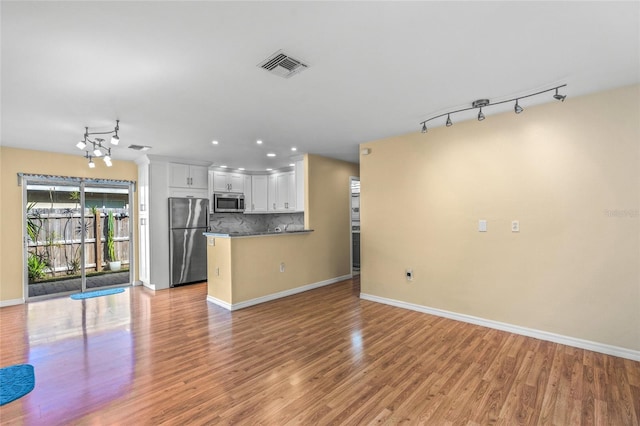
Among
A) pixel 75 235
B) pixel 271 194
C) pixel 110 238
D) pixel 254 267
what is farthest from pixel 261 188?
pixel 75 235

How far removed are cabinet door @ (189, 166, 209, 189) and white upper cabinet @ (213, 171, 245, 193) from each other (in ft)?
1.38

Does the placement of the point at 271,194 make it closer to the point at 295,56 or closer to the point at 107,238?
the point at 107,238

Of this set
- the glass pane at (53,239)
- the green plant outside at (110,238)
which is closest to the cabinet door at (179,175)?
the green plant outside at (110,238)

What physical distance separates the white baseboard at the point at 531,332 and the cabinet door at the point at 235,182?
14.0 feet

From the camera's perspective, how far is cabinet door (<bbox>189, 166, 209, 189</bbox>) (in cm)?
588

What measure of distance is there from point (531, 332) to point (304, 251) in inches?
130

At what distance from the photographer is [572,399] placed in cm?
210

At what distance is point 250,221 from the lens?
7.38 meters

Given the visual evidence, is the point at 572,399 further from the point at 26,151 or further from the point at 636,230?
the point at 26,151

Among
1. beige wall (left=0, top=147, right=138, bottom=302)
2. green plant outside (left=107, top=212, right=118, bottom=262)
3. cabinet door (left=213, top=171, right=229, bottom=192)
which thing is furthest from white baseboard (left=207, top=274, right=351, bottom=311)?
beige wall (left=0, top=147, right=138, bottom=302)

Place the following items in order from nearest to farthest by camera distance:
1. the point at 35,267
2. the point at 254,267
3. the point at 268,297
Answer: the point at 254,267
the point at 268,297
the point at 35,267

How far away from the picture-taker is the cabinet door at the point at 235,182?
6738mm

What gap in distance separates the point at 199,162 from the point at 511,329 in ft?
19.0

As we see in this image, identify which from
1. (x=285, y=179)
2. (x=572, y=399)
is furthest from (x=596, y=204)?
(x=285, y=179)
